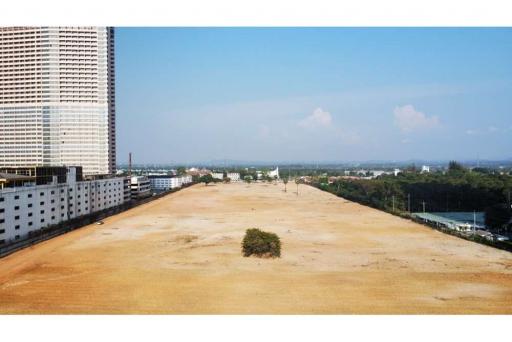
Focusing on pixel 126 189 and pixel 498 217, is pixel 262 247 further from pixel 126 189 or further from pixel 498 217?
pixel 126 189

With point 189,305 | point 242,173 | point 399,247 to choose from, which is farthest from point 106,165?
point 242,173

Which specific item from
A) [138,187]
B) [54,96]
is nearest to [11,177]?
[54,96]

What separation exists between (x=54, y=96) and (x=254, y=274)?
4767cm

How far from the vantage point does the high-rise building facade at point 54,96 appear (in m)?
56.8

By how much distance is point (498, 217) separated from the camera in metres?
36.8

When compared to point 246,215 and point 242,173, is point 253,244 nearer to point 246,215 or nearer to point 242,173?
point 246,215

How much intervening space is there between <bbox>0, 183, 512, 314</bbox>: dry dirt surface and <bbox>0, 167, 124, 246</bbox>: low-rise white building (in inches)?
100

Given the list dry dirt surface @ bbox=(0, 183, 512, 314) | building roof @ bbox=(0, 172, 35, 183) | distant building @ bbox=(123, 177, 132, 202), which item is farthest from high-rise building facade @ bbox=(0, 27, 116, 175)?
building roof @ bbox=(0, 172, 35, 183)

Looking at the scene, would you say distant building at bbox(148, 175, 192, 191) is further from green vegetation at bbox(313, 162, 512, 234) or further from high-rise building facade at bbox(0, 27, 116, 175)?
green vegetation at bbox(313, 162, 512, 234)

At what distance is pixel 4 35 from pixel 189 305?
182ft

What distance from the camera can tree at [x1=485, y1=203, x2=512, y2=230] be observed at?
3647cm

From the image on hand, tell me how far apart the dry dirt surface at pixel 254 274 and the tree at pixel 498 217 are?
7.21 metres

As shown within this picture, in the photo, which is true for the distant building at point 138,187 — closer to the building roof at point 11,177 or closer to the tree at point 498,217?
the building roof at point 11,177

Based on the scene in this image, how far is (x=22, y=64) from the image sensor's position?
188ft
